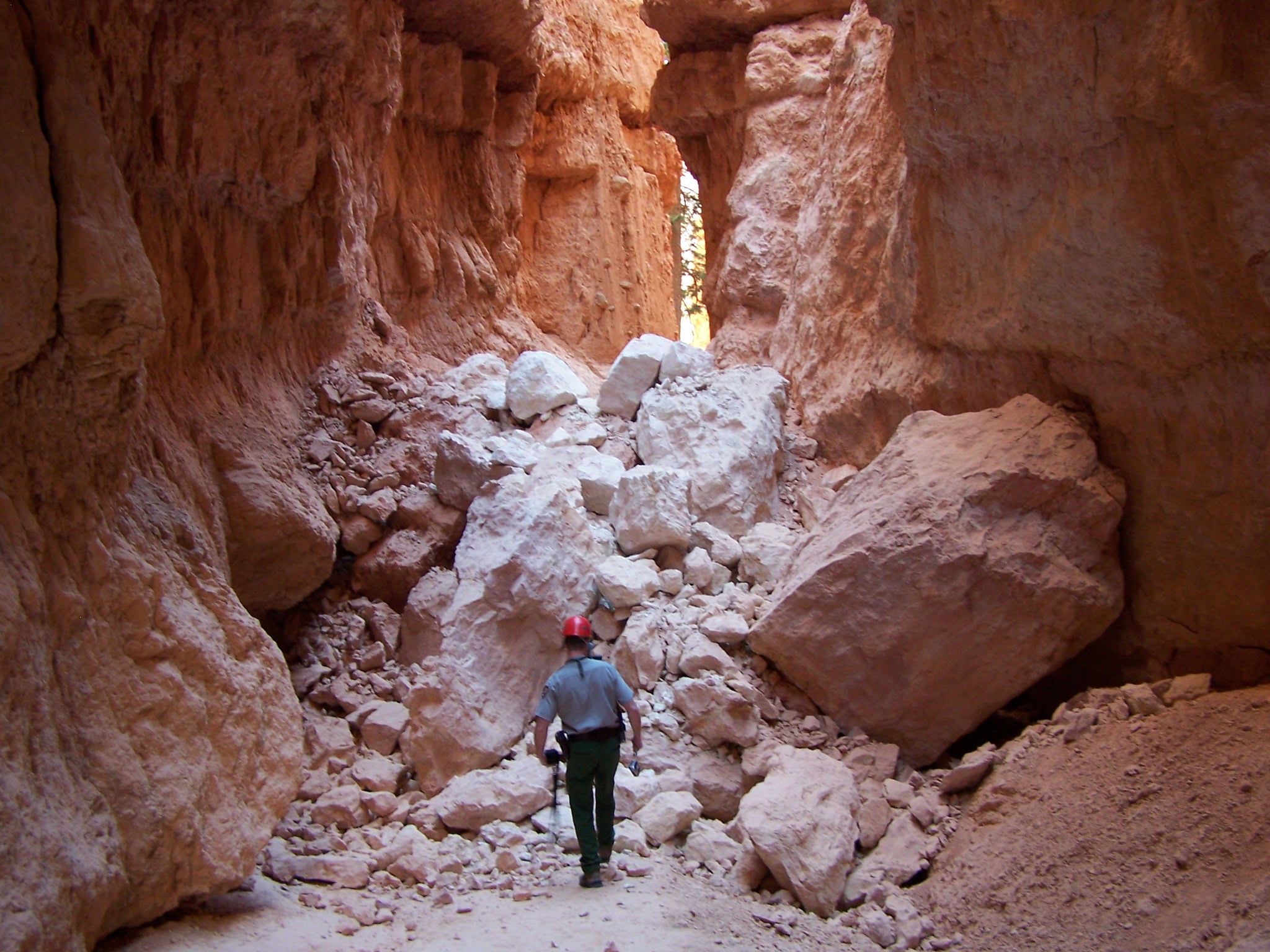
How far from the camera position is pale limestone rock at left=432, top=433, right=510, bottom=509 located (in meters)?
7.11

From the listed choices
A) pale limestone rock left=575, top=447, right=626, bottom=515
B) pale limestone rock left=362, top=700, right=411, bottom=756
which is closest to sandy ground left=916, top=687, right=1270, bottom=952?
pale limestone rock left=362, top=700, right=411, bottom=756

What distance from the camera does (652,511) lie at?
21.6ft

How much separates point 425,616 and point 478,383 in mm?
2874

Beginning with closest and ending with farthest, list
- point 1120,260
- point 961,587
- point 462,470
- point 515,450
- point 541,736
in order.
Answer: point 1120,260 < point 541,736 < point 961,587 < point 462,470 < point 515,450

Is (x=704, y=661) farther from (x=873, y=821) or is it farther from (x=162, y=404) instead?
(x=162, y=404)

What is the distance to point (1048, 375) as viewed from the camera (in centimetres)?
553

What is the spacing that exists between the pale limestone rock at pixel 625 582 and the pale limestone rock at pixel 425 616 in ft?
3.12

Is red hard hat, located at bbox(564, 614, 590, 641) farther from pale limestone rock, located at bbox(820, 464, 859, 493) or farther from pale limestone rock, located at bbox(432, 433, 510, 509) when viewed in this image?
pale limestone rock, located at bbox(820, 464, 859, 493)

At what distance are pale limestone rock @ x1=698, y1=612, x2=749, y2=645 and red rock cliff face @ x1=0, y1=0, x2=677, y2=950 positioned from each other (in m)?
2.38

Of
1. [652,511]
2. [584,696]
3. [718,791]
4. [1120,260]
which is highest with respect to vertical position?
[1120,260]

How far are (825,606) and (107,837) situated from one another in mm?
3555

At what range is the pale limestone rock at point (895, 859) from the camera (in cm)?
468

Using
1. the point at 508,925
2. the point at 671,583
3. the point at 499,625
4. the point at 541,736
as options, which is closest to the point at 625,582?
the point at 671,583

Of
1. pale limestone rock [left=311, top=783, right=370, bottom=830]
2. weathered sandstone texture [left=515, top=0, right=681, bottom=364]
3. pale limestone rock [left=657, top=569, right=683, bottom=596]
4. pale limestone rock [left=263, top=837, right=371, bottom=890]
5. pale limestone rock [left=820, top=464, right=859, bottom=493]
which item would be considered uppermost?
weathered sandstone texture [left=515, top=0, right=681, bottom=364]
